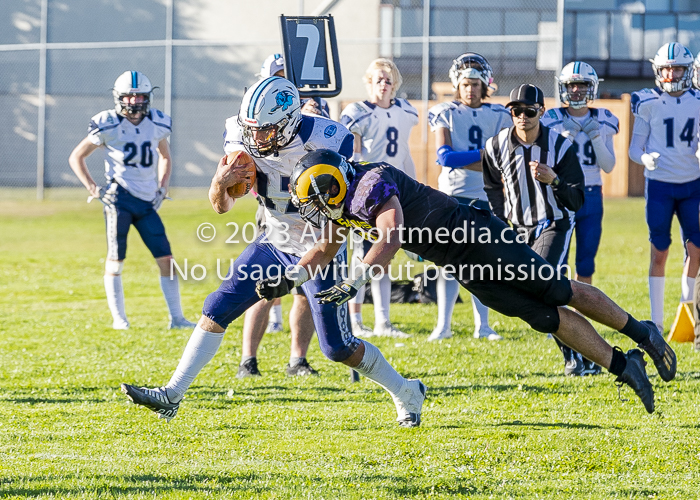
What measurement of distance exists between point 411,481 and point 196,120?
18821 millimetres

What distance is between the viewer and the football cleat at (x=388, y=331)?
7.66 meters

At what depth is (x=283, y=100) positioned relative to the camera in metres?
4.50

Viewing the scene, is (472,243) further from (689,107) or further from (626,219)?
(626,219)

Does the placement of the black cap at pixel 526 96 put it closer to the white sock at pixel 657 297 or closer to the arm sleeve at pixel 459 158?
the arm sleeve at pixel 459 158

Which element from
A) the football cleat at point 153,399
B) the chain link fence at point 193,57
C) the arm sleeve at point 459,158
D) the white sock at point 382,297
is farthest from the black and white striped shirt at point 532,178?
the chain link fence at point 193,57

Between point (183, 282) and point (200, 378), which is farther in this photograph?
point (183, 282)

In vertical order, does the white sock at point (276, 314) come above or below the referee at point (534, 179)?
below

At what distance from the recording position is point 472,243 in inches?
175

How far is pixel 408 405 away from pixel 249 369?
1638 mm

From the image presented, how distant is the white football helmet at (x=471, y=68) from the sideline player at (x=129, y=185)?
9.41ft

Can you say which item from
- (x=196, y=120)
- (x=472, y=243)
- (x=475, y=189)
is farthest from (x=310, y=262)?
(x=196, y=120)

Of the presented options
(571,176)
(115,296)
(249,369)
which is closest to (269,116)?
(571,176)

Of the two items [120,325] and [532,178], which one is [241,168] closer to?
[532,178]

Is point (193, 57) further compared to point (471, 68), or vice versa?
point (193, 57)
